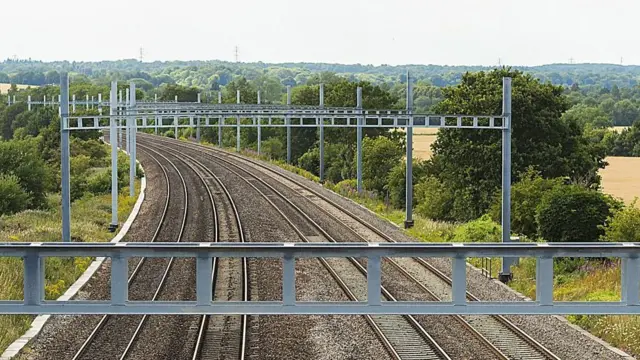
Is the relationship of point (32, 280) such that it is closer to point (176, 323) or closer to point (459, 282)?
point (459, 282)

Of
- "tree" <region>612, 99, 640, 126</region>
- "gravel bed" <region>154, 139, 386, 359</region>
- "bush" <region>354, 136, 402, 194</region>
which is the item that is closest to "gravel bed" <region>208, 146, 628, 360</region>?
"gravel bed" <region>154, 139, 386, 359</region>

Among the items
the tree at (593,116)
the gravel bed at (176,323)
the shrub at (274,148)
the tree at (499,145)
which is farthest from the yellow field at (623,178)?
the gravel bed at (176,323)

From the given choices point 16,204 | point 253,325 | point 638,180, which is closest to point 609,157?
point 638,180

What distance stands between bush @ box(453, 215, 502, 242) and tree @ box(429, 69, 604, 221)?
479 inches

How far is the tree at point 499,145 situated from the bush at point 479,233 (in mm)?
12160

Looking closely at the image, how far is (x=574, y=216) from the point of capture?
28.5 metres

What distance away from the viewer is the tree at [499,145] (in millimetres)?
44438

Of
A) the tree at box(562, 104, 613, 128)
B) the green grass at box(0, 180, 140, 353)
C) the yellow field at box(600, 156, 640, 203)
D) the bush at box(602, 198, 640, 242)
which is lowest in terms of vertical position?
the yellow field at box(600, 156, 640, 203)

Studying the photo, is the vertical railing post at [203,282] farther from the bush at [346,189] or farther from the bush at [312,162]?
the bush at [312,162]

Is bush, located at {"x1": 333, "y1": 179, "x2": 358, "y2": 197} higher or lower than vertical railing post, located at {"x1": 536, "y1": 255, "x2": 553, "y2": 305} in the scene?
lower

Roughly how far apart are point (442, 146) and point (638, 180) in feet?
130

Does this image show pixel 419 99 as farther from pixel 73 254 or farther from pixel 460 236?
pixel 73 254

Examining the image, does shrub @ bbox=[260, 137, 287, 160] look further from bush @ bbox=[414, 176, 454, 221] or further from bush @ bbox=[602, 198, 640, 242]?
bush @ bbox=[602, 198, 640, 242]

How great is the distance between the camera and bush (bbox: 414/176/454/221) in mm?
47406
